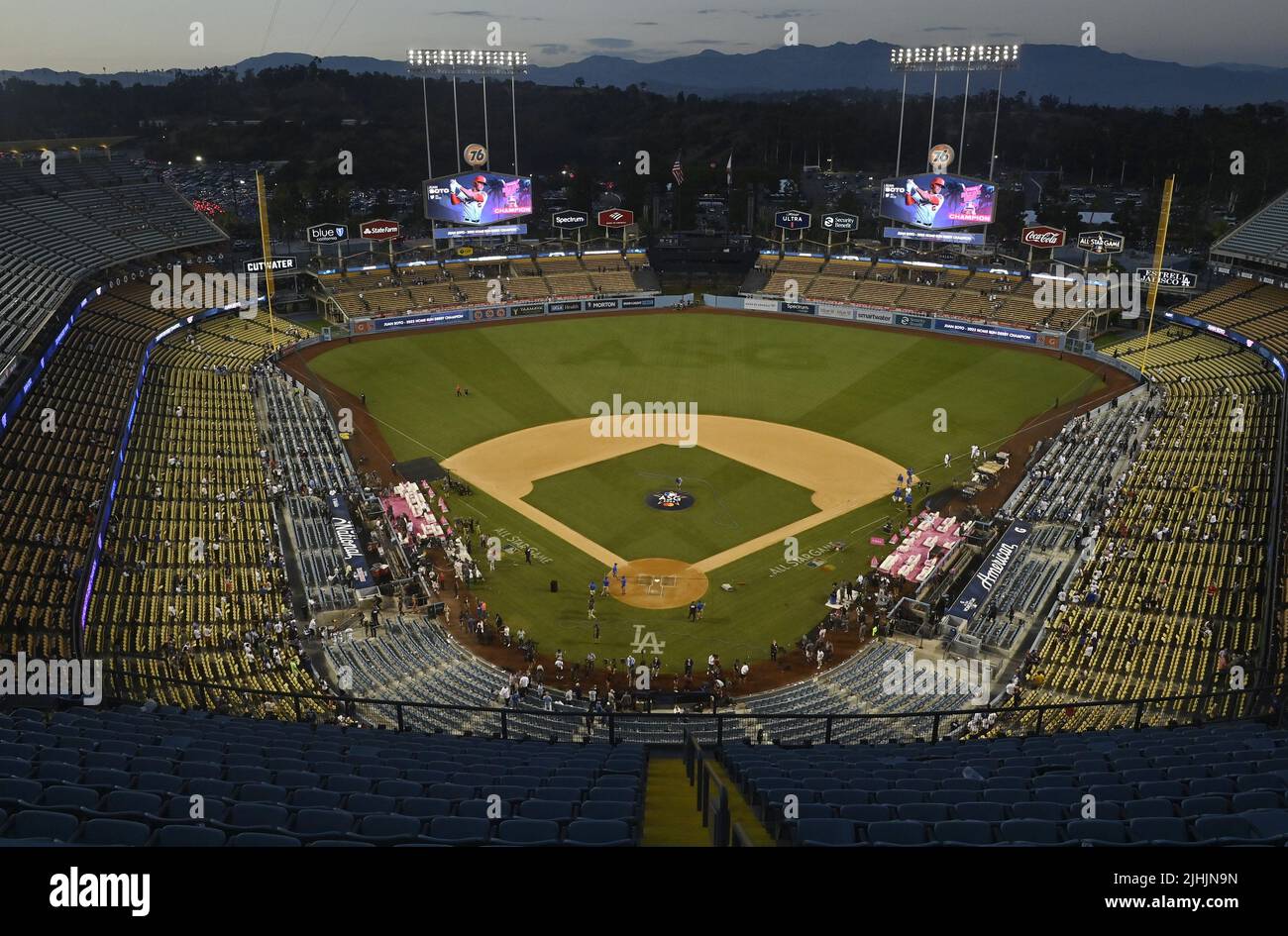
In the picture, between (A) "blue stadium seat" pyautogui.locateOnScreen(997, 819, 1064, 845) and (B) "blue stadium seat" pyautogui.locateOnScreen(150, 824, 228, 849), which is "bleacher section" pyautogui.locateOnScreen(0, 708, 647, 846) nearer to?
(B) "blue stadium seat" pyautogui.locateOnScreen(150, 824, 228, 849)

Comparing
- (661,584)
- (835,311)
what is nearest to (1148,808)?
(661,584)

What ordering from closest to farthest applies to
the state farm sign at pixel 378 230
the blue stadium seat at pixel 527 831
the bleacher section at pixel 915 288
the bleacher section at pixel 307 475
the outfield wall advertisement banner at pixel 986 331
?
the blue stadium seat at pixel 527 831 < the bleacher section at pixel 307 475 < the outfield wall advertisement banner at pixel 986 331 < the bleacher section at pixel 915 288 < the state farm sign at pixel 378 230

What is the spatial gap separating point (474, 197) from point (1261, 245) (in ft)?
185

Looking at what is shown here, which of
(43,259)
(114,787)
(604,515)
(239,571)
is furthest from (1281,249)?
(43,259)

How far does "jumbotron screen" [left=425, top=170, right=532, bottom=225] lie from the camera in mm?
73625

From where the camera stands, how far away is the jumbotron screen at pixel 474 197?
73.6 metres

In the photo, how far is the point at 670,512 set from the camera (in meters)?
40.8

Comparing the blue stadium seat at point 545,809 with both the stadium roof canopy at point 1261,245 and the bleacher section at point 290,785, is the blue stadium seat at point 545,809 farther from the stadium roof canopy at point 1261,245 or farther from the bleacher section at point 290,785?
the stadium roof canopy at point 1261,245

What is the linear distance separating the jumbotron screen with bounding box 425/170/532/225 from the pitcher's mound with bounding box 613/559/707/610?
4732cm

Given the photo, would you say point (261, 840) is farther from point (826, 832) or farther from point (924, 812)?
point (924, 812)

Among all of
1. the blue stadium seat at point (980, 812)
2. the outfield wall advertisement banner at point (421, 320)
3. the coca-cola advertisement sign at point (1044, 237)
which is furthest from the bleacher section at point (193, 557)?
the coca-cola advertisement sign at point (1044, 237)

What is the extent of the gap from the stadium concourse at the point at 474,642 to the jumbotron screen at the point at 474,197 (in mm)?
16872
